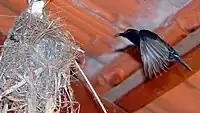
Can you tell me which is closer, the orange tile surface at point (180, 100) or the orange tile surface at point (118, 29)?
the orange tile surface at point (118, 29)

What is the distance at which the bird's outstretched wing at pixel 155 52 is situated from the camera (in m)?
2.12

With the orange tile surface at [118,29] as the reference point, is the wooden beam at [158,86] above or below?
below

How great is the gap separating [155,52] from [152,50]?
0.05ft

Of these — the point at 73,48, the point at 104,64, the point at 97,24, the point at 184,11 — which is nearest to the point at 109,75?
the point at 104,64

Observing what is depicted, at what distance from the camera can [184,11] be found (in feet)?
7.13

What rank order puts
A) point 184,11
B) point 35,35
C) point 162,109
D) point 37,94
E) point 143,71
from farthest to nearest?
point 162,109 → point 143,71 → point 184,11 → point 35,35 → point 37,94

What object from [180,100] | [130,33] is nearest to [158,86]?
[180,100]

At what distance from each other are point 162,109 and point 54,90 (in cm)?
107

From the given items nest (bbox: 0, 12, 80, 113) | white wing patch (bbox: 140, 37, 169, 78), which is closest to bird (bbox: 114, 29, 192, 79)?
white wing patch (bbox: 140, 37, 169, 78)

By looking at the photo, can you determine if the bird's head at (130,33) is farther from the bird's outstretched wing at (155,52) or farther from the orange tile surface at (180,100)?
the orange tile surface at (180,100)

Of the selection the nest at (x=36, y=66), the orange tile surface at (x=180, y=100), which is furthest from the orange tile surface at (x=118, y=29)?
the nest at (x=36, y=66)

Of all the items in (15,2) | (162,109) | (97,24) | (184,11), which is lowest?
(162,109)

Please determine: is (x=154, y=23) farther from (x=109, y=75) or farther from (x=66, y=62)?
(x=66, y=62)

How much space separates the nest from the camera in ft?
5.18
